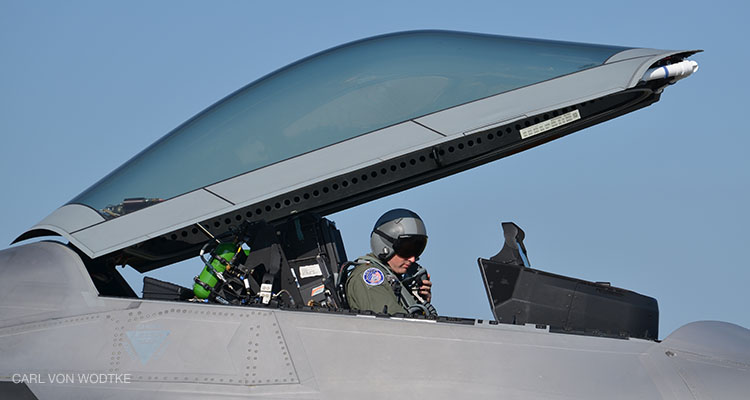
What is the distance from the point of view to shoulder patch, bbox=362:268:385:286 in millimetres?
4965

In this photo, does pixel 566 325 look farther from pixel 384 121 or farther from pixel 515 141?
pixel 384 121

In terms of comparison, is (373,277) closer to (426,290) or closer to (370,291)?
(370,291)

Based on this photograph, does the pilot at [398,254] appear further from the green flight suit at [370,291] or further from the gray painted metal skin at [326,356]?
the gray painted metal skin at [326,356]

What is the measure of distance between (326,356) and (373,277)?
1.01 m

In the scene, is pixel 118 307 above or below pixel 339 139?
below

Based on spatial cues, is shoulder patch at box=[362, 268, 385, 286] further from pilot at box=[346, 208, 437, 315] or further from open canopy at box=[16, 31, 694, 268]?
open canopy at box=[16, 31, 694, 268]

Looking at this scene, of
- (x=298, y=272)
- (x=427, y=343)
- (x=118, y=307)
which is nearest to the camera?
(x=427, y=343)

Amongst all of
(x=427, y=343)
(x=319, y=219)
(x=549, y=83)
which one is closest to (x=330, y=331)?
(x=427, y=343)

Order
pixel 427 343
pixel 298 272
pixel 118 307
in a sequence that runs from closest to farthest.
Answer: pixel 427 343
pixel 118 307
pixel 298 272

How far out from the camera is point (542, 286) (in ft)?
14.8

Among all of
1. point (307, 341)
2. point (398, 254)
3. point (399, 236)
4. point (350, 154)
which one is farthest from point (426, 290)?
point (307, 341)

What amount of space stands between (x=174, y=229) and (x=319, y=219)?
1239 millimetres

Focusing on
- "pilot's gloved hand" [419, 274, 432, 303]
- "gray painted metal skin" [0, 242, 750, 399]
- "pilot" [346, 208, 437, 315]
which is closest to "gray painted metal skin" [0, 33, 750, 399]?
"gray painted metal skin" [0, 242, 750, 399]

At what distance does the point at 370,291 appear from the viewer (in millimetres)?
4922
